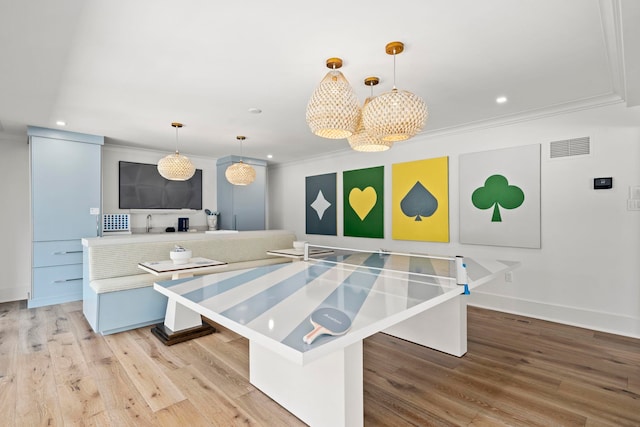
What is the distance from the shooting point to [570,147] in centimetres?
328

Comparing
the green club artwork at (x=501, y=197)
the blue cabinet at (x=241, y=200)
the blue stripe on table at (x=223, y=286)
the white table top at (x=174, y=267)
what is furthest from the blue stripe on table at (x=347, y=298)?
the blue cabinet at (x=241, y=200)

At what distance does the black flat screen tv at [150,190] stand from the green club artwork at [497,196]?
4.75 m

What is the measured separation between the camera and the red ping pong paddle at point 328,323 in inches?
39.4

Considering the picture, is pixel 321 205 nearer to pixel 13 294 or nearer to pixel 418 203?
pixel 418 203

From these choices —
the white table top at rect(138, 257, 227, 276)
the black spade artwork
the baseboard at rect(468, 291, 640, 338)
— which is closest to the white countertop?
the white table top at rect(138, 257, 227, 276)

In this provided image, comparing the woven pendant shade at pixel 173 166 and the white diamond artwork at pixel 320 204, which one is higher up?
the woven pendant shade at pixel 173 166

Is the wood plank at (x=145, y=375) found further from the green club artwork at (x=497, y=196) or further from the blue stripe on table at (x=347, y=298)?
the green club artwork at (x=497, y=196)

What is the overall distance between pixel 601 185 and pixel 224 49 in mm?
3544

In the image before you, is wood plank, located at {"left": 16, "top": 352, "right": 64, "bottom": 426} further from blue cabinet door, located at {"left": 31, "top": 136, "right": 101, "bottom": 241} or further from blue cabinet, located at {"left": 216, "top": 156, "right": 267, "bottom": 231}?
blue cabinet, located at {"left": 216, "top": 156, "right": 267, "bottom": 231}

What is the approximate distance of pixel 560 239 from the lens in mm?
3338

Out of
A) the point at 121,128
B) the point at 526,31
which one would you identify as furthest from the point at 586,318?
the point at 121,128

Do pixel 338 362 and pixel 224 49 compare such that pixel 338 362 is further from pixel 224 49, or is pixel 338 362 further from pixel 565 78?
pixel 565 78

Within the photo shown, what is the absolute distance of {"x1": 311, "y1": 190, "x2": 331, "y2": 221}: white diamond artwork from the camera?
5.81 m

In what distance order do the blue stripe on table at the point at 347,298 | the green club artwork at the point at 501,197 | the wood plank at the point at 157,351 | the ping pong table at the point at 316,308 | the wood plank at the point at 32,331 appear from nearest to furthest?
1. the blue stripe on table at the point at 347,298
2. the ping pong table at the point at 316,308
3. the wood plank at the point at 157,351
4. the wood plank at the point at 32,331
5. the green club artwork at the point at 501,197
